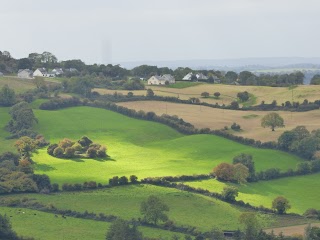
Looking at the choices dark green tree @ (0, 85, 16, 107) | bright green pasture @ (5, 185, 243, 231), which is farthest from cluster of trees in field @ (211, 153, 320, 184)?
dark green tree @ (0, 85, 16, 107)

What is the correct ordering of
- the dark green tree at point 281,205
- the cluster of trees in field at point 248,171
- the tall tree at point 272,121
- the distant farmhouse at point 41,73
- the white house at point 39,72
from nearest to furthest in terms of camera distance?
the dark green tree at point 281,205
the cluster of trees in field at point 248,171
the tall tree at point 272,121
the distant farmhouse at point 41,73
the white house at point 39,72

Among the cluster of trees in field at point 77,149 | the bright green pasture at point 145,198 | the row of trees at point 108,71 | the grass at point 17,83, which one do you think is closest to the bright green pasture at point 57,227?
the bright green pasture at point 145,198

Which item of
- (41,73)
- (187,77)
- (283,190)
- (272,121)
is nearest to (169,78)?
(187,77)

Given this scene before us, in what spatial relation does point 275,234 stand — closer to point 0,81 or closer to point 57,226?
point 57,226

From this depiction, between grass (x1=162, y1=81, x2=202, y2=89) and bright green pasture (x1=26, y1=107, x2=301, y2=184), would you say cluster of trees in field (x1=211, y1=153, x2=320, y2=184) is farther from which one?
grass (x1=162, y1=81, x2=202, y2=89)

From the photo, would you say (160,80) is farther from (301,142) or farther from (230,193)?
(230,193)

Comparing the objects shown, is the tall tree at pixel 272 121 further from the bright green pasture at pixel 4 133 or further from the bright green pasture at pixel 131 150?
the bright green pasture at pixel 4 133
